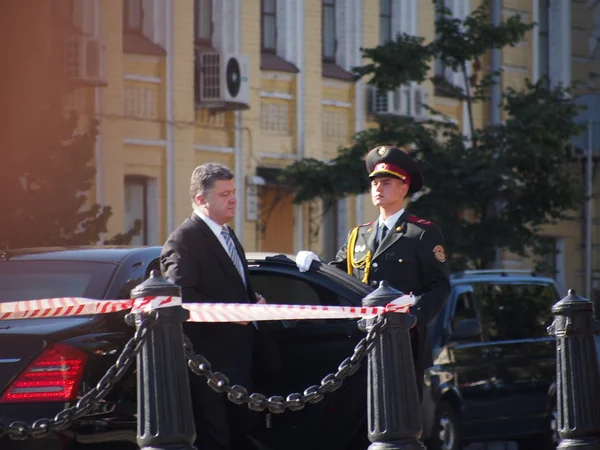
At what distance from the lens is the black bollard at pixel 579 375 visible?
8555 millimetres

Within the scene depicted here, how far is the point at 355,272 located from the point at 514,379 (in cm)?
498

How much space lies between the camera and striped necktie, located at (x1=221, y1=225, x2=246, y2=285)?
322 inches

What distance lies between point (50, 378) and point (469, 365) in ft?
19.7

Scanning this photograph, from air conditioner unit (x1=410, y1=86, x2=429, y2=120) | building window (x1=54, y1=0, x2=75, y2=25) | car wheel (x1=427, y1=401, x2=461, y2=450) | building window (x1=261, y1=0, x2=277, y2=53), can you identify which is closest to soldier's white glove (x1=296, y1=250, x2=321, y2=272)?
car wheel (x1=427, y1=401, x2=461, y2=450)

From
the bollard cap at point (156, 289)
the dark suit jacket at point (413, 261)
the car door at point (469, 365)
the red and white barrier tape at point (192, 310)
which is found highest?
the dark suit jacket at point (413, 261)

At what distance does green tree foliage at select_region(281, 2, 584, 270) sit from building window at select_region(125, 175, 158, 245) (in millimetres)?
2045

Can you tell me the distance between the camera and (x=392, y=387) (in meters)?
7.39

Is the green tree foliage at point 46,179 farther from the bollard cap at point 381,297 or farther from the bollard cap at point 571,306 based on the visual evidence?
the bollard cap at point 381,297

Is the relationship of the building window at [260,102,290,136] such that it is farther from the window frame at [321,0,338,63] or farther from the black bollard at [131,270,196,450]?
the black bollard at [131,270,196,450]

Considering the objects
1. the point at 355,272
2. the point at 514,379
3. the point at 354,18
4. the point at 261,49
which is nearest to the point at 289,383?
the point at 355,272

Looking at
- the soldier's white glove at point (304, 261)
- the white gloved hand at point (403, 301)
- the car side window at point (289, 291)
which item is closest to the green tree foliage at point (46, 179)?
the car side window at point (289, 291)

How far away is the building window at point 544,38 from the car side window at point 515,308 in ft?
59.7

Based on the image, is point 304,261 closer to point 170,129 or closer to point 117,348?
point 117,348

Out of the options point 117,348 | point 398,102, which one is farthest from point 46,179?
point 398,102
